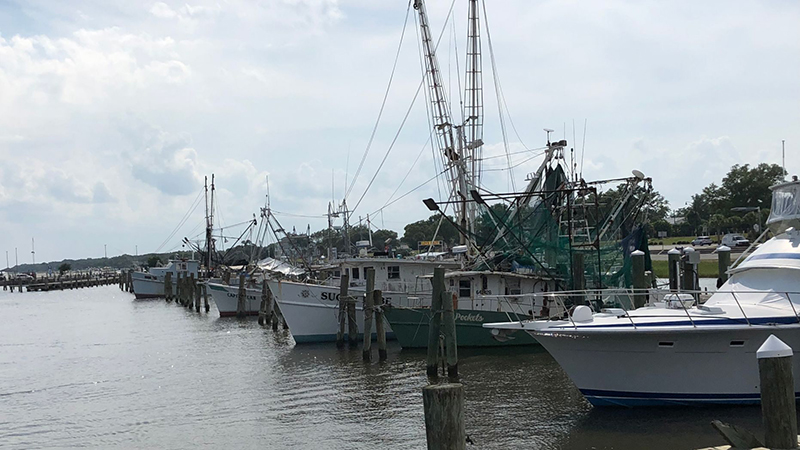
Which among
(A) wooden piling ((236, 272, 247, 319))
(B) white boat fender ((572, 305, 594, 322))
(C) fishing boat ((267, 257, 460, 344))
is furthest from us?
(A) wooden piling ((236, 272, 247, 319))

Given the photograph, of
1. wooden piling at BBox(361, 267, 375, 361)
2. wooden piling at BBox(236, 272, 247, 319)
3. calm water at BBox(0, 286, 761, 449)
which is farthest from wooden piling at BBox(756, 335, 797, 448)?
wooden piling at BBox(236, 272, 247, 319)

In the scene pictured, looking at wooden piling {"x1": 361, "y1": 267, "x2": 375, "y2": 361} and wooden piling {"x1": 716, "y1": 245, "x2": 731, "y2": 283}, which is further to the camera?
wooden piling {"x1": 361, "y1": 267, "x2": 375, "y2": 361}

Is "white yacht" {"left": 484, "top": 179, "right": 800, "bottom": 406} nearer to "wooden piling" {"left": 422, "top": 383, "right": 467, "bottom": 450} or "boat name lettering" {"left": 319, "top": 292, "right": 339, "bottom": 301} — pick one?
"wooden piling" {"left": 422, "top": 383, "right": 467, "bottom": 450}

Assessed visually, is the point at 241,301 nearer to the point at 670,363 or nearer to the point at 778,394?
the point at 670,363

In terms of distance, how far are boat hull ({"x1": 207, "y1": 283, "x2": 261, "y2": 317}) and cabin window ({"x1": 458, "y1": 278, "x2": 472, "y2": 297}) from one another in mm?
22170

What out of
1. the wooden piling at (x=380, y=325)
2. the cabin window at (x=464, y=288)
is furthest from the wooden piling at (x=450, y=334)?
the cabin window at (x=464, y=288)

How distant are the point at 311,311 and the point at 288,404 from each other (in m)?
11.0

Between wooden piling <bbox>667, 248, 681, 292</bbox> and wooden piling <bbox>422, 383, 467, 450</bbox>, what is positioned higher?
wooden piling <bbox>667, 248, 681, 292</bbox>

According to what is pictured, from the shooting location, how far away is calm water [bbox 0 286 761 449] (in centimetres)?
1483

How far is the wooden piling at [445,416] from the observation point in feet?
30.1

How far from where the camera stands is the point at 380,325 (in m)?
24.5

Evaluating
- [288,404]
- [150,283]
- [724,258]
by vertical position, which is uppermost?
[724,258]

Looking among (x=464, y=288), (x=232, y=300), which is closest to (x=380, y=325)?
(x=464, y=288)

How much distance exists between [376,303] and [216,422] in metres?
8.45
